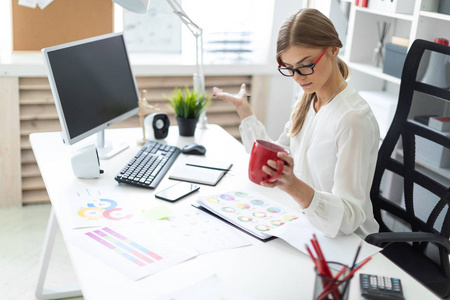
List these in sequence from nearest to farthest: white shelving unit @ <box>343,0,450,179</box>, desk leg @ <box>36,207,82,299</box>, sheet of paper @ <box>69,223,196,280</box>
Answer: sheet of paper @ <box>69,223,196,280</box>, desk leg @ <box>36,207,82,299</box>, white shelving unit @ <box>343,0,450,179</box>

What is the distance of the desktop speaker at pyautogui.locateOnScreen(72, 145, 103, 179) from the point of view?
1879 mm

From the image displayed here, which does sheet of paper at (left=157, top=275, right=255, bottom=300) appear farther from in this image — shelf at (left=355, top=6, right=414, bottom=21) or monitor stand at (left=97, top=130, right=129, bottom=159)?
shelf at (left=355, top=6, right=414, bottom=21)

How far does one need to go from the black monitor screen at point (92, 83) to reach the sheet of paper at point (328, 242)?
0.88 meters

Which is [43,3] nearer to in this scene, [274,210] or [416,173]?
[274,210]

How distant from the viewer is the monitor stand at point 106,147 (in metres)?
2.11

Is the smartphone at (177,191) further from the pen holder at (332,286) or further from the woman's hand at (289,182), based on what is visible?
the pen holder at (332,286)

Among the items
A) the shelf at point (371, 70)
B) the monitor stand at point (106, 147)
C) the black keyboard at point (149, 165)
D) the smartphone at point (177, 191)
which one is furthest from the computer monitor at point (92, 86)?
the shelf at point (371, 70)

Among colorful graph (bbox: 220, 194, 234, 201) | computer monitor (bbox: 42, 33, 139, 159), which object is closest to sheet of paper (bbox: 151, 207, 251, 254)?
colorful graph (bbox: 220, 194, 234, 201)

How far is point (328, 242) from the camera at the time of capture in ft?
4.94

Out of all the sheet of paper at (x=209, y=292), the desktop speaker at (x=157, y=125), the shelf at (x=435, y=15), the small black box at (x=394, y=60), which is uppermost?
the shelf at (x=435, y=15)

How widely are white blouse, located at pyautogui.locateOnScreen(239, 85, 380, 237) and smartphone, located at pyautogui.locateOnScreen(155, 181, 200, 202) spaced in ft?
1.22

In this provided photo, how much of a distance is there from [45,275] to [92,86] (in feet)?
2.91

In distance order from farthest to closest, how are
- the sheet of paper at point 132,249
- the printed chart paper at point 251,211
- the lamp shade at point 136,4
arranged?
the lamp shade at point 136,4 → the printed chart paper at point 251,211 → the sheet of paper at point 132,249

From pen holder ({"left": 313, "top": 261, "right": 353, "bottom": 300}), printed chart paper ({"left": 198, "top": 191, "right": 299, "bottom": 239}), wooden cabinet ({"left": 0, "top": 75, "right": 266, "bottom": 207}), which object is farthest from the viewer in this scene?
wooden cabinet ({"left": 0, "top": 75, "right": 266, "bottom": 207})
